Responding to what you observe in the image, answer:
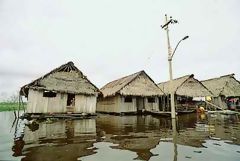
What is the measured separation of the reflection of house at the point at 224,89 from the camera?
31234mm

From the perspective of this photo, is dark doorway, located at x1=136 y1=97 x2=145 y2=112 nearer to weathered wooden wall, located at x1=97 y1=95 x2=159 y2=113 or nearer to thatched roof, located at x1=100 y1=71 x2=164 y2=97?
weathered wooden wall, located at x1=97 y1=95 x2=159 y2=113

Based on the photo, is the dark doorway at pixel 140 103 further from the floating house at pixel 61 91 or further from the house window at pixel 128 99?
the floating house at pixel 61 91

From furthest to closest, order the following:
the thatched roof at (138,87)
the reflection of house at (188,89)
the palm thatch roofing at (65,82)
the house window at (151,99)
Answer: the reflection of house at (188,89)
the house window at (151,99)
the thatched roof at (138,87)
the palm thatch roofing at (65,82)

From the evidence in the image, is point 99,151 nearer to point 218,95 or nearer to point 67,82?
point 67,82

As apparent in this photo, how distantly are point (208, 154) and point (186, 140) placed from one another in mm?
2167

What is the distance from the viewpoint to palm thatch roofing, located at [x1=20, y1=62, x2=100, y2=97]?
1892cm

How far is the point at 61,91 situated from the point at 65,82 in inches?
40.8

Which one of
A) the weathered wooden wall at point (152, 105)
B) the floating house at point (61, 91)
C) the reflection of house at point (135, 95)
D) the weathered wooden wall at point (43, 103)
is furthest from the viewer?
the weathered wooden wall at point (152, 105)

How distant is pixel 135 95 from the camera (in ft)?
78.2

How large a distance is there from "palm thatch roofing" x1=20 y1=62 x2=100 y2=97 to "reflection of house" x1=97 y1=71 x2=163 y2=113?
12.3 feet

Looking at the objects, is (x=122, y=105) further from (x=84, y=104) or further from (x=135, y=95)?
(x=84, y=104)

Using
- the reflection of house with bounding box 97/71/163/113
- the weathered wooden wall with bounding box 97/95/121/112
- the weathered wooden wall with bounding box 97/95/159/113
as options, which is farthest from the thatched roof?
the weathered wooden wall with bounding box 97/95/159/113

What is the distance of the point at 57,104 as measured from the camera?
19.7 meters

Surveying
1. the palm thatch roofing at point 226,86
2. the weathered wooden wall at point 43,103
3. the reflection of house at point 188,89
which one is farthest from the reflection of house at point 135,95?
the palm thatch roofing at point 226,86
